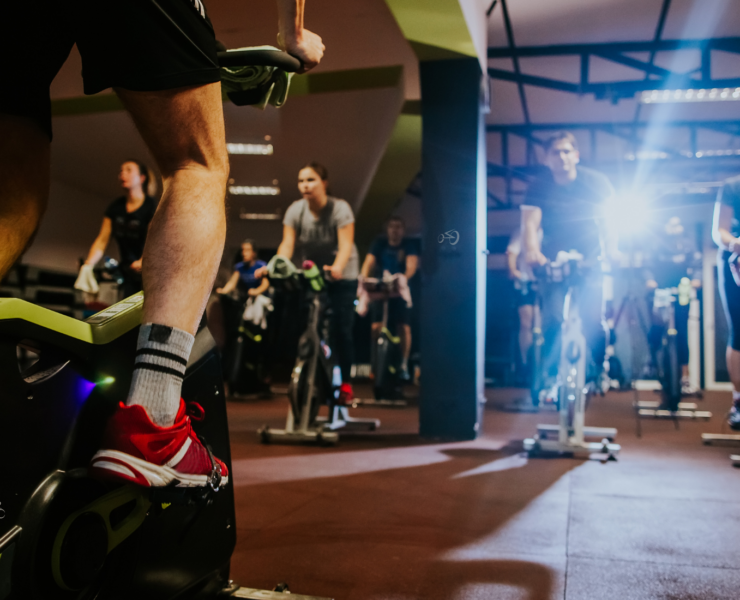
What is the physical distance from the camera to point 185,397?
1157 millimetres

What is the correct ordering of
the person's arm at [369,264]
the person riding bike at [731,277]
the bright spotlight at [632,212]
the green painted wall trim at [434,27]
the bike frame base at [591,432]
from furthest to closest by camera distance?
the bright spotlight at [632,212]
the person's arm at [369,264]
the bike frame base at [591,432]
the green painted wall trim at [434,27]
the person riding bike at [731,277]

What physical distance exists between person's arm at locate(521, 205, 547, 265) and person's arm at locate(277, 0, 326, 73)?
252 cm

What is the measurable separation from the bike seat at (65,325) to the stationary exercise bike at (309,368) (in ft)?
8.80

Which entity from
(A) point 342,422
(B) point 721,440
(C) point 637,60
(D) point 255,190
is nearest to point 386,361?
(A) point 342,422

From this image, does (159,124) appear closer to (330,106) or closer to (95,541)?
(95,541)

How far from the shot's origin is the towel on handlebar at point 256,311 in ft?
23.0

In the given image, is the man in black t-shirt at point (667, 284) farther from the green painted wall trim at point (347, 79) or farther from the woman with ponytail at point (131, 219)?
the woman with ponytail at point (131, 219)

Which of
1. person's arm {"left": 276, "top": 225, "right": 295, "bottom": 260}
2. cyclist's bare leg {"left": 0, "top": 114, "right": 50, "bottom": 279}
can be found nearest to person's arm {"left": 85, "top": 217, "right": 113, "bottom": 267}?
person's arm {"left": 276, "top": 225, "right": 295, "bottom": 260}

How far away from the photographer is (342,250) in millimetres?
4133

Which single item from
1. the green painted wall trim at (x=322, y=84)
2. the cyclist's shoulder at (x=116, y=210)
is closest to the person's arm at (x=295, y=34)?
the cyclist's shoulder at (x=116, y=210)

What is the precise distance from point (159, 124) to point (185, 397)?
0.48 metres

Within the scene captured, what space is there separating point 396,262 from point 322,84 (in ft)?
6.58

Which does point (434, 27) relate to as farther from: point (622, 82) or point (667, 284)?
point (667, 284)

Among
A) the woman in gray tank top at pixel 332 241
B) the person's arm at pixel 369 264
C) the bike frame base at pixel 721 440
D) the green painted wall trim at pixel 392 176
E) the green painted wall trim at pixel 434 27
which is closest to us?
the green painted wall trim at pixel 434 27
